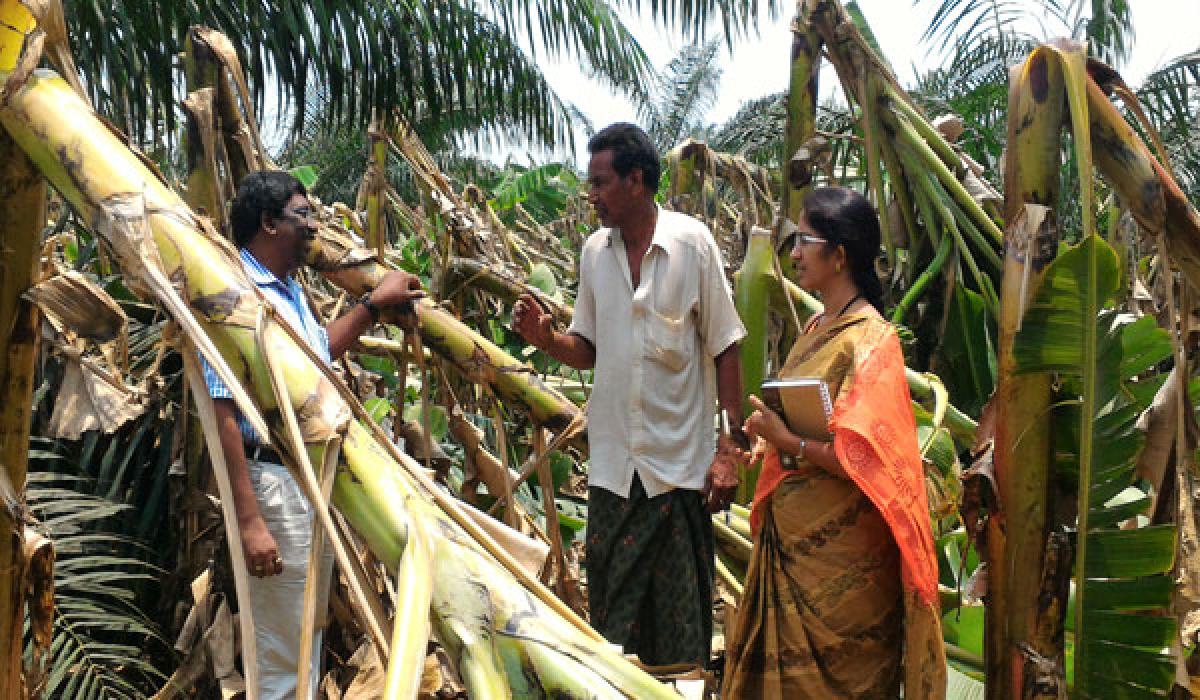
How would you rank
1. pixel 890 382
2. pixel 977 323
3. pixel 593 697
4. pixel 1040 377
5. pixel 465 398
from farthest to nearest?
pixel 977 323
pixel 465 398
pixel 890 382
pixel 1040 377
pixel 593 697

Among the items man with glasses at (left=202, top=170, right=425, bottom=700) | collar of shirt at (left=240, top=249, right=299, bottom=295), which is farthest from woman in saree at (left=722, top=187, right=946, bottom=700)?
collar of shirt at (left=240, top=249, right=299, bottom=295)

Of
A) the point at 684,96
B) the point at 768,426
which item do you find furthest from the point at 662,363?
the point at 684,96

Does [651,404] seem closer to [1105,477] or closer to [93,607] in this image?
[1105,477]

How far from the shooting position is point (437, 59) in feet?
21.3

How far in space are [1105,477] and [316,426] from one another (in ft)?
6.99

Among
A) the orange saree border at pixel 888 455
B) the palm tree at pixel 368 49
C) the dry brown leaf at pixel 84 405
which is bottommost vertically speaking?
the orange saree border at pixel 888 455

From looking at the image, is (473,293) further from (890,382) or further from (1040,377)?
(1040,377)

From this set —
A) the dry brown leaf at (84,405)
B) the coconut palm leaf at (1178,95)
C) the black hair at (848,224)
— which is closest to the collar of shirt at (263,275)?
the dry brown leaf at (84,405)

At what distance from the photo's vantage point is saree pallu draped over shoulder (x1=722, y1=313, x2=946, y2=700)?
2.54m

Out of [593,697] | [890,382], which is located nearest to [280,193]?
[890,382]

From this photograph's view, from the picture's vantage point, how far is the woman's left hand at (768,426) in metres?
2.67

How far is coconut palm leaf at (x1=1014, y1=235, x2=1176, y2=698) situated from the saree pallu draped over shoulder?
1.08 ft

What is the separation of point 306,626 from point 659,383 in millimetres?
2305

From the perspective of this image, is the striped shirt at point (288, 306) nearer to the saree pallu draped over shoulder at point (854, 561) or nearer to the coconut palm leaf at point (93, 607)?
the coconut palm leaf at point (93, 607)
